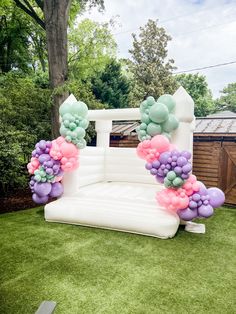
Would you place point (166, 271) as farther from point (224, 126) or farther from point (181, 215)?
point (224, 126)

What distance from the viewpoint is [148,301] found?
7.59ft

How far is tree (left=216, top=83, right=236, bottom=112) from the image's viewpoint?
35188 millimetres

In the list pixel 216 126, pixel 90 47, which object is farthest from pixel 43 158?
pixel 90 47

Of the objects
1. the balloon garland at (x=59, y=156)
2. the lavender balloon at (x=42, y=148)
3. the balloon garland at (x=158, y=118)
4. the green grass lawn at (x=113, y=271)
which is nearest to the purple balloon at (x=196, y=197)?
the green grass lawn at (x=113, y=271)

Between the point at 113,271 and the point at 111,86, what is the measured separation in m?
13.2

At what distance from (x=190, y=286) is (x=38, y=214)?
10.9ft

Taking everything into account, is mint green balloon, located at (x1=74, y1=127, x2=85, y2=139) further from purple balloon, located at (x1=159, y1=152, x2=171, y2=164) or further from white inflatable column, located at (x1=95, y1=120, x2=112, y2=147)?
white inflatable column, located at (x1=95, y1=120, x2=112, y2=147)

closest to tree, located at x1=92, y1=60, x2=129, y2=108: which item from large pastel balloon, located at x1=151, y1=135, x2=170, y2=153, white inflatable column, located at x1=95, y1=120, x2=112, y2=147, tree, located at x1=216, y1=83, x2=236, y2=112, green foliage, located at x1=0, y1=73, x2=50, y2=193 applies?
green foliage, located at x1=0, y1=73, x2=50, y2=193

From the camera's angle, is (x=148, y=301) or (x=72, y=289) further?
(x=72, y=289)

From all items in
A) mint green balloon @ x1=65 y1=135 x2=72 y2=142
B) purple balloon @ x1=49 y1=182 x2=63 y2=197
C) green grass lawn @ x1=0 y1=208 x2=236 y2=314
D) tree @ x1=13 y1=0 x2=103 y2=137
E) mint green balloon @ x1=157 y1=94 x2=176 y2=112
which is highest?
tree @ x1=13 y1=0 x2=103 y2=137

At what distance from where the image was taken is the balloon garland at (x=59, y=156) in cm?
441

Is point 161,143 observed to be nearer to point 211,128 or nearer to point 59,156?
point 59,156

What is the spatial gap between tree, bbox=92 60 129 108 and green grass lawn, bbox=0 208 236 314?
11.2 meters

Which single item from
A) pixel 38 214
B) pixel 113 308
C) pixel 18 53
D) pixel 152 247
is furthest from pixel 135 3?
pixel 113 308
